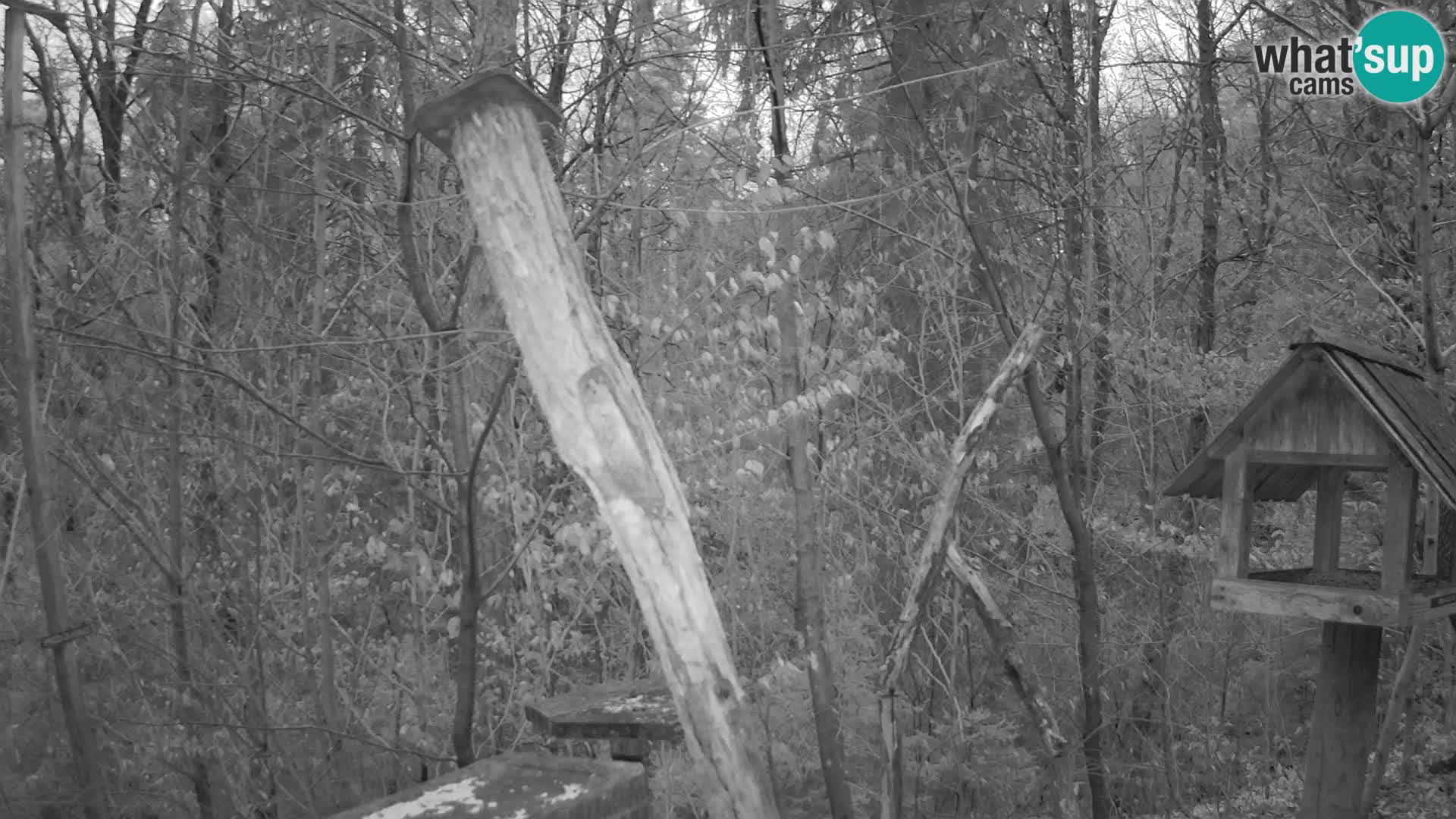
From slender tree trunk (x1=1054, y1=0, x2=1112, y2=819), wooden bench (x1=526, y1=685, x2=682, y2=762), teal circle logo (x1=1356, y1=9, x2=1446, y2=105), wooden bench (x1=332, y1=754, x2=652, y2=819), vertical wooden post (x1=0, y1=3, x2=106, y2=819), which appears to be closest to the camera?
wooden bench (x1=332, y1=754, x2=652, y2=819)

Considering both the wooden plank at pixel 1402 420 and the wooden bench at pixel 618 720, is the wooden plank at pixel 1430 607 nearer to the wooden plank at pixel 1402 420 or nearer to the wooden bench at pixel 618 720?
the wooden plank at pixel 1402 420

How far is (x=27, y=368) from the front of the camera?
3939 mm

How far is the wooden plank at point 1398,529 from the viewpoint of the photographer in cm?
403

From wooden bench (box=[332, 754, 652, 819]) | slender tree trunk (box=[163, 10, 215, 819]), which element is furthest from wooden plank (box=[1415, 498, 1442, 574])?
slender tree trunk (box=[163, 10, 215, 819])

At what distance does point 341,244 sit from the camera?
727 centimetres

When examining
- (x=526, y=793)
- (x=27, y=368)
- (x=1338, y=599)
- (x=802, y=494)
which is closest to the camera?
(x=526, y=793)

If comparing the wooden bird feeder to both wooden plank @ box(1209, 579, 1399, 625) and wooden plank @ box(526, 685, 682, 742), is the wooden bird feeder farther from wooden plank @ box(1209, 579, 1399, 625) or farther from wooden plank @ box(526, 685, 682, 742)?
wooden plank @ box(526, 685, 682, 742)

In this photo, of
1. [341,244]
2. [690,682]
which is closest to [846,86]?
[341,244]

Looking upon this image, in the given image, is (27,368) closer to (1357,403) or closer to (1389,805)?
(1357,403)

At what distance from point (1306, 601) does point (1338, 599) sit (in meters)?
0.11

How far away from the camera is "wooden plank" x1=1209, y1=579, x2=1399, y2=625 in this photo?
4.00 meters

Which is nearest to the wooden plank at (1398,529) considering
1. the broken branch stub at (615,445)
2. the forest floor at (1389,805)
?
the broken branch stub at (615,445)

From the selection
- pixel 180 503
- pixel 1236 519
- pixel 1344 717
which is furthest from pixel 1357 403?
pixel 180 503

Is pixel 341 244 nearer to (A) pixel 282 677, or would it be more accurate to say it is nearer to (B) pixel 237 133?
(B) pixel 237 133
